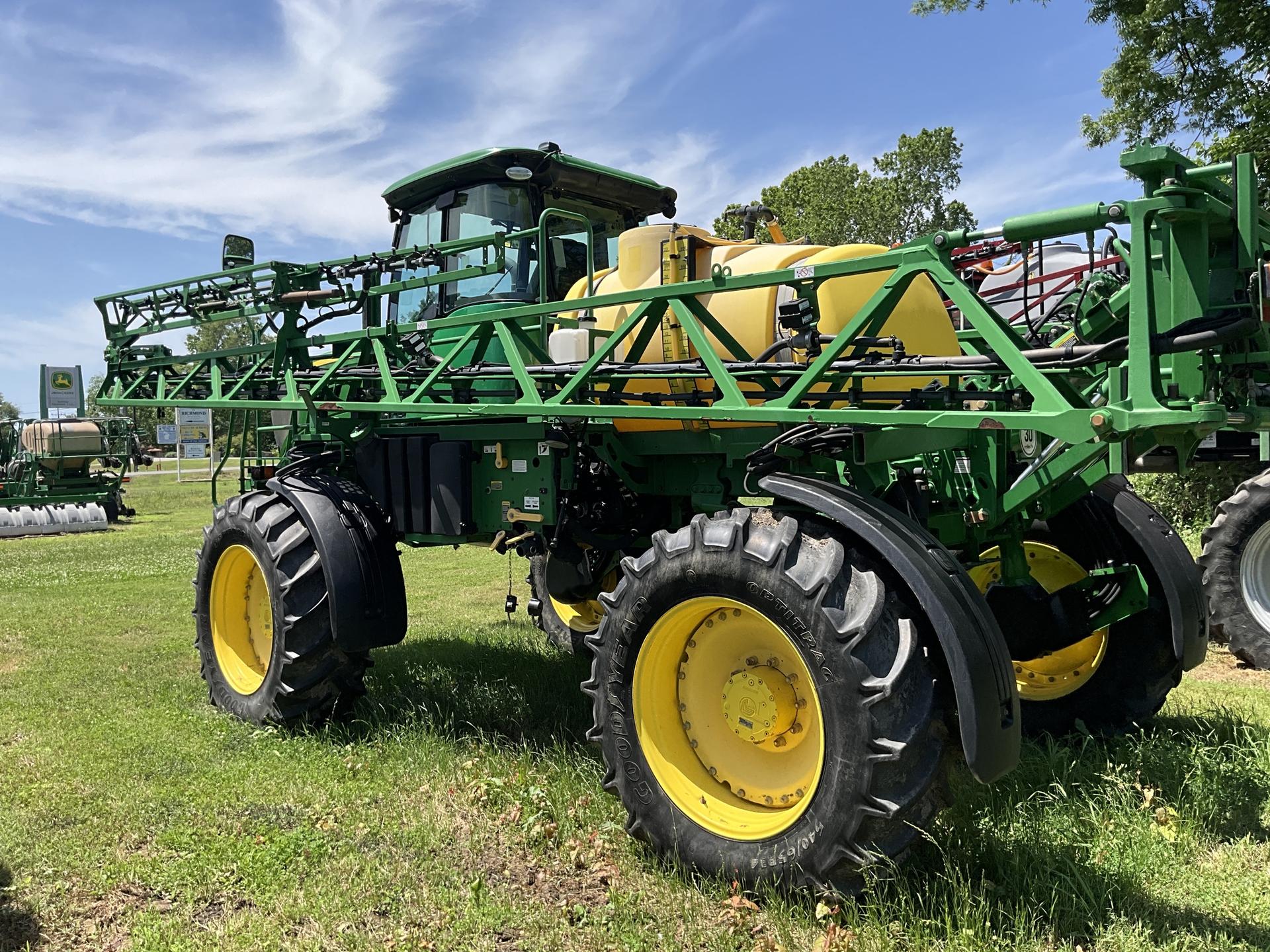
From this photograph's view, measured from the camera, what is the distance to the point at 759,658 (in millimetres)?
3645

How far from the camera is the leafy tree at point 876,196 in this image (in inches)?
1270

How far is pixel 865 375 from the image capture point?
3.70 meters

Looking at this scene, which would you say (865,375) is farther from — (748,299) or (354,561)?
(354,561)

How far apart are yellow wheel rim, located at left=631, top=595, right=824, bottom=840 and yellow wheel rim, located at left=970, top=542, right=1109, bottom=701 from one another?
164cm

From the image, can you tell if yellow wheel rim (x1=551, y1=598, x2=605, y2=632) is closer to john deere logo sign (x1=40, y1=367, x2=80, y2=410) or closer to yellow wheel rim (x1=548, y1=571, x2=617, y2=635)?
yellow wheel rim (x1=548, y1=571, x2=617, y2=635)

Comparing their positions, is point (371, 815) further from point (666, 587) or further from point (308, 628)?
point (666, 587)

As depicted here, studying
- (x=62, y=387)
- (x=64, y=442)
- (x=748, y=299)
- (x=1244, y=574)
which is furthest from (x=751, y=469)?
(x=62, y=387)

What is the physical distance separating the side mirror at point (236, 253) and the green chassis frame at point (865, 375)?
0.59 ft

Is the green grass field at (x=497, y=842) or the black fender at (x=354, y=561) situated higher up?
the black fender at (x=354, y=561)

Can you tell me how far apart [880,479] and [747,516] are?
0.78m

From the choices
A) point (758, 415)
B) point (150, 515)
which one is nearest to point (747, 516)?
point (758, 415)

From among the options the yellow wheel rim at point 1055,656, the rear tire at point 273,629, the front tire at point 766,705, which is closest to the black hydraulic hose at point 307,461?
the rear tire at point 273,629

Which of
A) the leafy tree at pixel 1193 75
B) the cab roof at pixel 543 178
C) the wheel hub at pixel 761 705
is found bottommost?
the wheel hub at pixel 761 705

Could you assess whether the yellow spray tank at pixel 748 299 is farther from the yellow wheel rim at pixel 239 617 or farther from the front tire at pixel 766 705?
the yellow wheel rim at pixel 239 617
